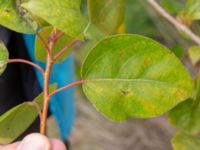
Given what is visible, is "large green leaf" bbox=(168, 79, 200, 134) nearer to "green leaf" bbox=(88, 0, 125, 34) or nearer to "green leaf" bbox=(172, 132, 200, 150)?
"green leaf" bbox=(172, 132, 200, 150)

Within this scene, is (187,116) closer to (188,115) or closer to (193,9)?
(188,115)

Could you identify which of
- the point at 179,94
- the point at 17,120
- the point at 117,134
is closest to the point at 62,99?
the point at 17,120

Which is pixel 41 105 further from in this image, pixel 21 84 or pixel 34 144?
pixel 21 84

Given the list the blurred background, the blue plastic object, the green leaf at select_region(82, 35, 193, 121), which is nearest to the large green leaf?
the green leaf at select_region(82, 35, 193, 121)

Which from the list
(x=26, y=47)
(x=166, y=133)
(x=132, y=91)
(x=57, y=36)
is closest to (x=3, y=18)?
(x=57, y=36)

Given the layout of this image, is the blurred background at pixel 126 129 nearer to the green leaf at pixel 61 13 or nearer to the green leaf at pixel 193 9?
the green leaf at pixel 193 9

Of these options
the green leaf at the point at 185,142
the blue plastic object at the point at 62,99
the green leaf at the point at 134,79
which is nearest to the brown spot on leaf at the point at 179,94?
the green leaf at the point at 134,79
